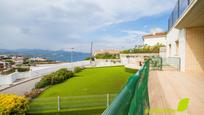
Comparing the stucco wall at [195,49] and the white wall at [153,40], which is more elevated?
the white wall at [153,40]

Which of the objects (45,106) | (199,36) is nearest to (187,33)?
(199,36)

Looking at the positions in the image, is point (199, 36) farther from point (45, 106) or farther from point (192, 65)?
point (45, 106)

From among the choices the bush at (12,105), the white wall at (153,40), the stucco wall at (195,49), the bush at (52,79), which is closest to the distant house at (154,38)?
the white wall at (153,40)

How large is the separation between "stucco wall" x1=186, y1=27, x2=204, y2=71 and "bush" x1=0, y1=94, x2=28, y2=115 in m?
7.98

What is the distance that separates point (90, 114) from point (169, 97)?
5907 millimetres

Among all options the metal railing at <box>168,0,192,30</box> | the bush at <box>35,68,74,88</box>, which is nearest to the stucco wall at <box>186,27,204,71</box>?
the metal railing at <box>168,0,192,30</box>

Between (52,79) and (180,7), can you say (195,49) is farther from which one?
(52,79)

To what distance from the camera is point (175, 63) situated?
14.6 meters

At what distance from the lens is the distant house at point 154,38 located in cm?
3720

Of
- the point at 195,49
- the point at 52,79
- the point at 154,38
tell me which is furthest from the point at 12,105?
the point at 154,38

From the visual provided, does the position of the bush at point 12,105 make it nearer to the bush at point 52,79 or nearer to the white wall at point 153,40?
the bush at point 52,79

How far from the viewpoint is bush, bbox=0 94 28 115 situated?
884 centimetres

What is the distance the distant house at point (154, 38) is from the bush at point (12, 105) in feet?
96.8

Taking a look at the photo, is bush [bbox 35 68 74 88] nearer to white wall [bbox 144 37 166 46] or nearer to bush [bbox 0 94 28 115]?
bush [bbox 0 94 28 115]
